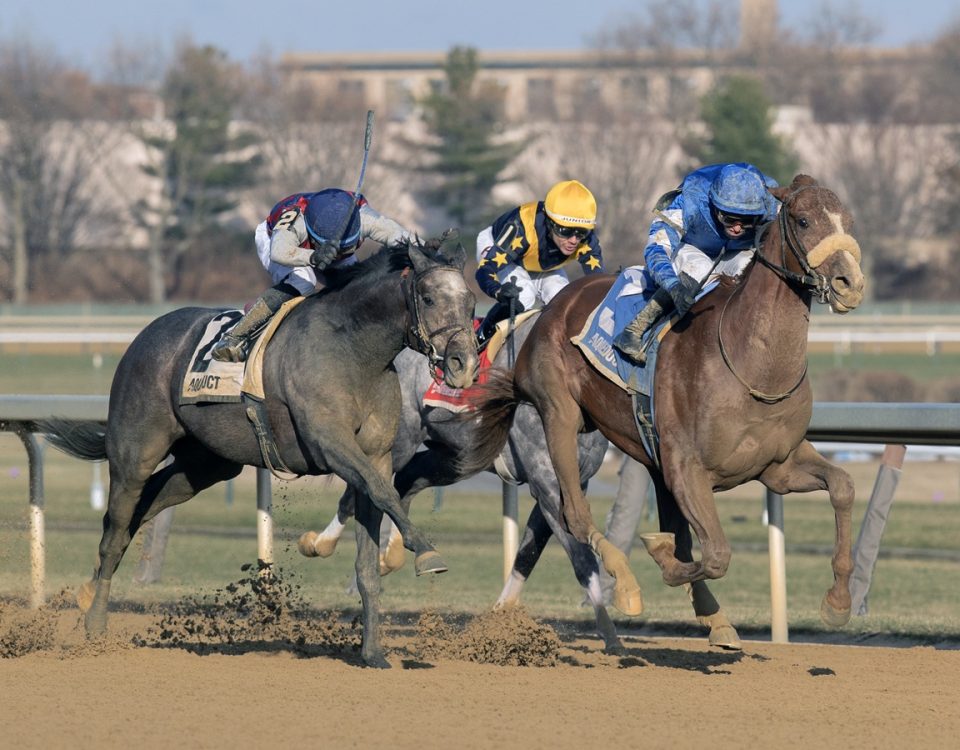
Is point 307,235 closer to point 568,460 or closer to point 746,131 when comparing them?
point 568,460

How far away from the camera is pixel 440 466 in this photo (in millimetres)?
7941

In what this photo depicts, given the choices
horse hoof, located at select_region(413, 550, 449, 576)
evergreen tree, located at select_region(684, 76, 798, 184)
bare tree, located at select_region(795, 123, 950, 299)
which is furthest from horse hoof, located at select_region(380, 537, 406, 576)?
bare tree, located at select_region(795, 123, 950, 299)

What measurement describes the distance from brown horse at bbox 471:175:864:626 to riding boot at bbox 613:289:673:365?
0.27 feet

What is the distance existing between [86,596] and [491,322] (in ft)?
6.96

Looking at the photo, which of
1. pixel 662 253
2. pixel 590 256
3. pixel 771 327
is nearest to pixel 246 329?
pixel 662 253

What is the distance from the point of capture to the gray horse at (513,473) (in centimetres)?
709

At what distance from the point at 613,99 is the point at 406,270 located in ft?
177

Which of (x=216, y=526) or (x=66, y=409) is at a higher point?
A: (x=66, y=409)

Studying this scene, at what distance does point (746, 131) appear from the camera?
4303 centimetres

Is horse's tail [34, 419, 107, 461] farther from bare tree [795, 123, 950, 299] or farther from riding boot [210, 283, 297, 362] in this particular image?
bare tree [795, 123, 950, 299]

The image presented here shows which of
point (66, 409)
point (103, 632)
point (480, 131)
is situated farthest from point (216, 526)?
point (480, 131)

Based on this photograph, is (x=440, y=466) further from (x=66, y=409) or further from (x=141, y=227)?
(x=141, y=227)

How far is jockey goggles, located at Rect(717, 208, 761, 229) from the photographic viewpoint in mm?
6293

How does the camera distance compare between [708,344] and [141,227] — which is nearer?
[708,344]
